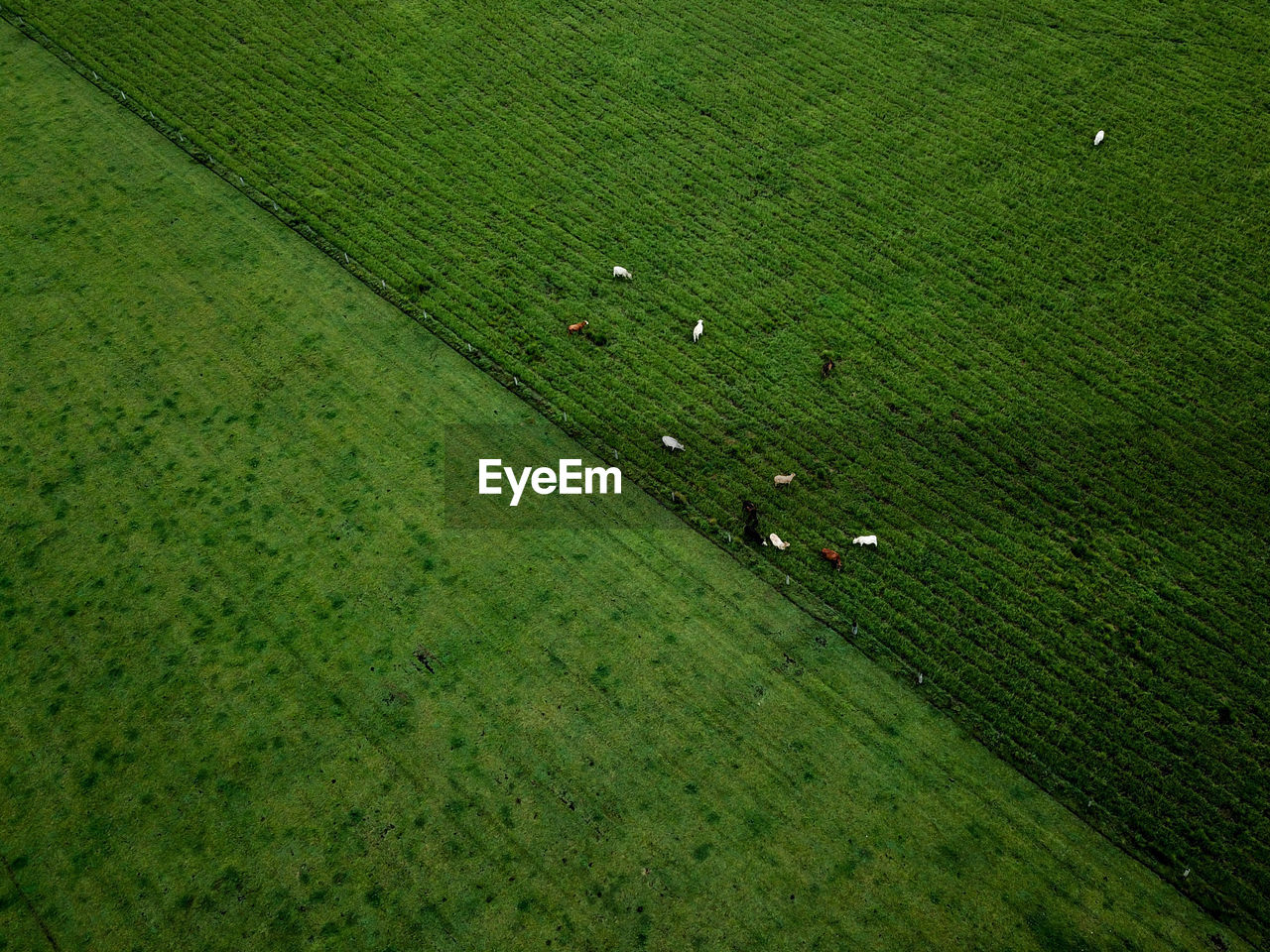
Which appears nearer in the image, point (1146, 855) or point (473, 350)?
point (1146, 855)

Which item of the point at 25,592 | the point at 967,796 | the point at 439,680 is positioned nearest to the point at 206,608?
the point at 25,592

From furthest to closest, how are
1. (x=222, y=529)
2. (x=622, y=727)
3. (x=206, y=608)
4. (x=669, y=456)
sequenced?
1. (x=669, y=456)
2. (x=222, y=529)
3. (x=206, y=608)
4. (x=622, y=727)

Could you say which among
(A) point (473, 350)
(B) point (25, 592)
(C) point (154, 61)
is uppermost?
(C) point (154, 61)

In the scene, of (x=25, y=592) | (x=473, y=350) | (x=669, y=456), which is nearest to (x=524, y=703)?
(x=669, y=456)

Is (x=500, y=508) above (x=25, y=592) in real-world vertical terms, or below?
above

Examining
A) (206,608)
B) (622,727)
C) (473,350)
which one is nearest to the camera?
(622,727)

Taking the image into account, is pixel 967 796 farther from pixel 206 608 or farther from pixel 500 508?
pixel 206 608
